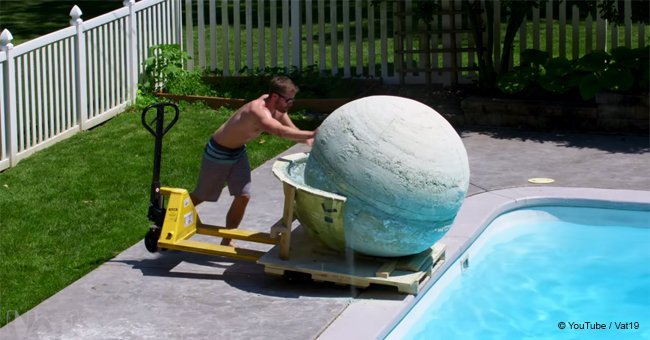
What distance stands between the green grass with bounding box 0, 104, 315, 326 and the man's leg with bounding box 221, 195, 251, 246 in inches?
31.5

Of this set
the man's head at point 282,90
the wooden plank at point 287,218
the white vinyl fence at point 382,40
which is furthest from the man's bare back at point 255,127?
the white vinyl fence at point 382,40

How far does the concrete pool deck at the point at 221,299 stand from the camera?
7457 millimetres

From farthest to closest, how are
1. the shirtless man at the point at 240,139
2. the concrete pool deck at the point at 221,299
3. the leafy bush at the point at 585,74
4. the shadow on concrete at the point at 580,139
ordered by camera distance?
the leafy bush at the point at 585,74 → the shadow on concrete at the point at 580,139 → the shirtless man at the point at 240,139 → the concrete pool deck at the point at 221,299

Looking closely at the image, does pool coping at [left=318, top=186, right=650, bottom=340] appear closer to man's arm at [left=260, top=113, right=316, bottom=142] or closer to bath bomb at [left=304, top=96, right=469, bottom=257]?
bath bomb at [left=304, top=96, right=469, bottom=257]

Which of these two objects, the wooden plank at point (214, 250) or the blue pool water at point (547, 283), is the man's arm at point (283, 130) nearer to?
the wooden plank at point (214, 250)

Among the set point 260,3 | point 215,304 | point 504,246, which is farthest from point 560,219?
point 260,3

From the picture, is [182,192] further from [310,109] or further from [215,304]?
[310,109]

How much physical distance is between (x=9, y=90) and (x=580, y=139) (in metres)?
6.12

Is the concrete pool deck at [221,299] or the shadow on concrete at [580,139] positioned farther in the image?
the shadow on concrete at [580,139]

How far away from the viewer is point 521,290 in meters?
9.34

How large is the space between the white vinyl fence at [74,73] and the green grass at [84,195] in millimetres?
187

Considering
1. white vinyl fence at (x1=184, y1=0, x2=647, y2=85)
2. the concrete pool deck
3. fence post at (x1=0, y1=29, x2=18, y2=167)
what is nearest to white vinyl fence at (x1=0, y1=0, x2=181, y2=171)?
fence post at (x1=0, y1=29, x2=18, y2=167)

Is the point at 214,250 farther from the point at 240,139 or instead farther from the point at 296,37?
the point at 296,37

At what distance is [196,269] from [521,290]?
100 inches
